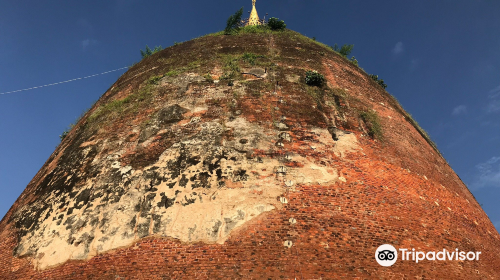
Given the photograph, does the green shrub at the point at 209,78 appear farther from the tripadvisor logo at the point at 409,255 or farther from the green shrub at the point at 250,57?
the tripadvisor logo at the point at 409,255

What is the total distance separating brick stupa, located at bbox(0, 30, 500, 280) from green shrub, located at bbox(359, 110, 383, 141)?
6 centimetres

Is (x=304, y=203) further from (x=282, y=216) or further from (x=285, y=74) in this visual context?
(x=285, y=74)

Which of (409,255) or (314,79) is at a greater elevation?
(314,79)

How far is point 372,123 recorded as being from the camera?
9.56m

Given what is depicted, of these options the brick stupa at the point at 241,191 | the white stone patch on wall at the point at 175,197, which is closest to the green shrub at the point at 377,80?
the brick stupa at the point at 241,191

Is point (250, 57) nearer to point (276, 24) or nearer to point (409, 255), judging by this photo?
point (276, 24)

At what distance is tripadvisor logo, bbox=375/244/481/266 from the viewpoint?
20.8 ft

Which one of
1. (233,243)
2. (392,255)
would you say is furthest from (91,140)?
(392,255)

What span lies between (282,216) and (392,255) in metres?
2.20

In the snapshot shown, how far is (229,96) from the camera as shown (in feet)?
30.3

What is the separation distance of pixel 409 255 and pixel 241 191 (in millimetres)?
3498

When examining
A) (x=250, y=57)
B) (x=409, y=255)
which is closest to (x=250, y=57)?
(x=250, y=57)

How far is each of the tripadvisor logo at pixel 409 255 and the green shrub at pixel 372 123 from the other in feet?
10.6

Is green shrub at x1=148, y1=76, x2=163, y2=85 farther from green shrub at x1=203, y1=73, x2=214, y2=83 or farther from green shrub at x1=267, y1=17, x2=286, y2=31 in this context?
green shrub at x1=267, y1=17, x2=286, y2=31
